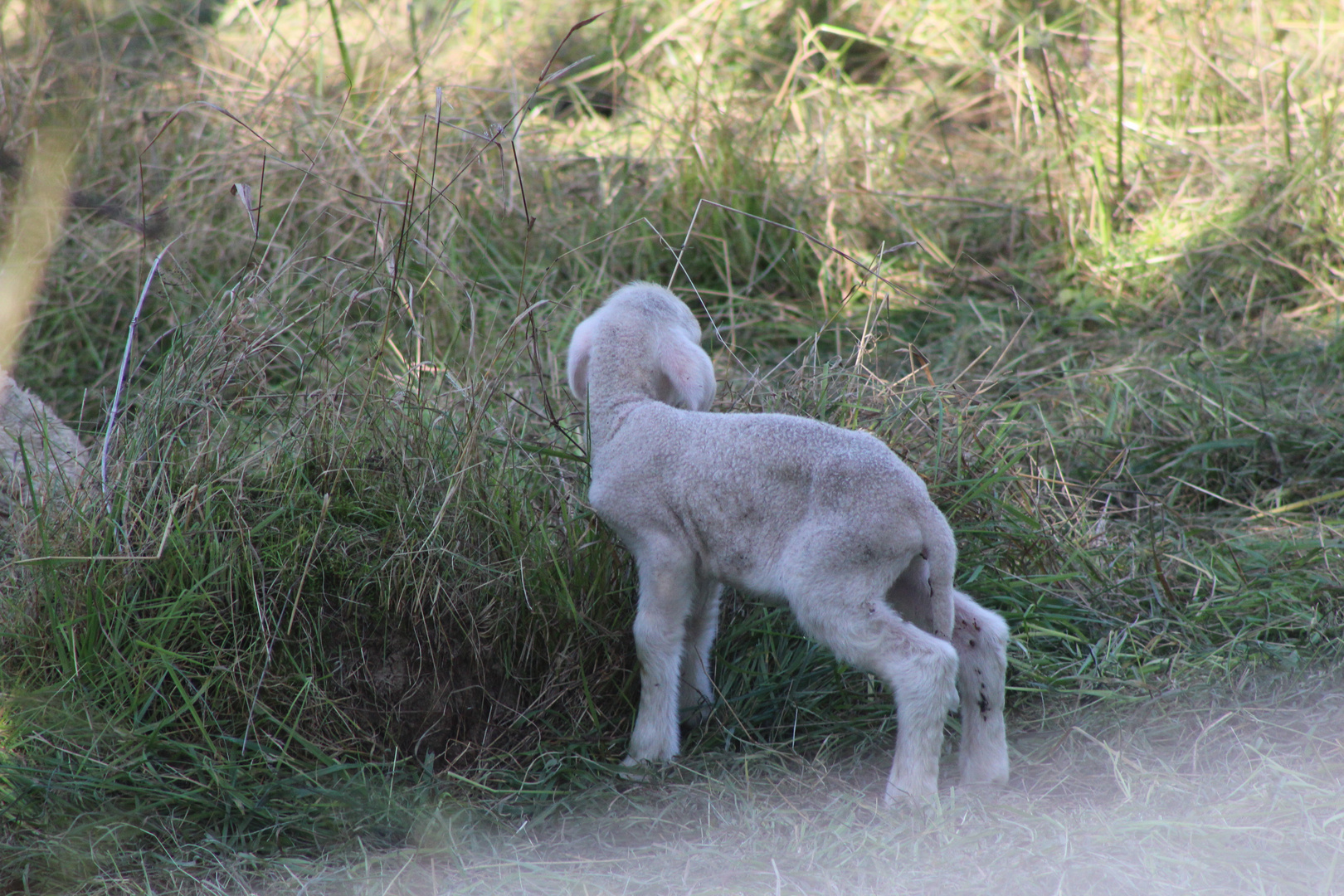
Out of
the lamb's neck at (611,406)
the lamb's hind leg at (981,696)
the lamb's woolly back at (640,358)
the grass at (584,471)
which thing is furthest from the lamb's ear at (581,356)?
the lamb's hind leg at (981,696)

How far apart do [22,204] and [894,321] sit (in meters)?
3.65

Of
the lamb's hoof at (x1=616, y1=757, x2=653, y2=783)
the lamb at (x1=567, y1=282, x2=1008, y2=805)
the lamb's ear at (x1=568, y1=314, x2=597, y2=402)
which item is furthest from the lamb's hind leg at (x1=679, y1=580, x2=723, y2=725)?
the lamb's ear at (x1=568, y1=314, x2=597, y2=402)

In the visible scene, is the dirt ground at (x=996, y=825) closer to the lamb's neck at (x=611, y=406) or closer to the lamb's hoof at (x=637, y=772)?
the lamb's hoof at (x=637, y=772)

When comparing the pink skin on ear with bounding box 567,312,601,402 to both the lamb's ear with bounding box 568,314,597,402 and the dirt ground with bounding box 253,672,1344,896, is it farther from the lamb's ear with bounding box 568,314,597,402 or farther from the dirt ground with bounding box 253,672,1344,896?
the dirt ground with bounding box 253,672,1344,896

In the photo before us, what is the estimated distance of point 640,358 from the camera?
282 centimetres

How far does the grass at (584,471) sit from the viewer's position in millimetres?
2490

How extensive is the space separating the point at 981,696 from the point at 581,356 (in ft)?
4.07

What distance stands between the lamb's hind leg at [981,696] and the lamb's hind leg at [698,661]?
60 centimetres

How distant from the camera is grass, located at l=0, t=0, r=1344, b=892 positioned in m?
2.49

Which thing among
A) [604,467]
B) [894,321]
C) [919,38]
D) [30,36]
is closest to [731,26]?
[919,38]

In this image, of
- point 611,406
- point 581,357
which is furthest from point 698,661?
point 581,357

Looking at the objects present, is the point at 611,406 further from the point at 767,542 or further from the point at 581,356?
the point at 767,542

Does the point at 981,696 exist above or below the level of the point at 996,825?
above

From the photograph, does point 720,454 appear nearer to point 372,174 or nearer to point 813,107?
point 372,174
